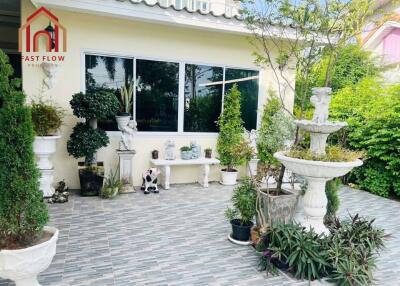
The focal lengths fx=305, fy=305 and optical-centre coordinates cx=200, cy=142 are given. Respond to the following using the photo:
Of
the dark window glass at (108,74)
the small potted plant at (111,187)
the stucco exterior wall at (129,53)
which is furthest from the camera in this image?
the dark window glass at (108,74)

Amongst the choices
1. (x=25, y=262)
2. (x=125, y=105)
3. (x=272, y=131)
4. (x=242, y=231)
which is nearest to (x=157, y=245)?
(x=242, y=231)

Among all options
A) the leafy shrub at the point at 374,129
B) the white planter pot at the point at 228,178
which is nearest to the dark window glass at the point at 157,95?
the white planter pot at the point at 228,178

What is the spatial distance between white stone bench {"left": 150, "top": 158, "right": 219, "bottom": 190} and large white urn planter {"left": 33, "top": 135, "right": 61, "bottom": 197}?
6.21 feet

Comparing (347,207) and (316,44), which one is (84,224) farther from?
(347,207)

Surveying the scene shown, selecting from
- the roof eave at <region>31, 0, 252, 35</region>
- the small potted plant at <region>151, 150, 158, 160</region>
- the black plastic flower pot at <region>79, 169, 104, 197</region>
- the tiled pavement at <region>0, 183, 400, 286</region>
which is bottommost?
the tiled pavement at <region>0, 183, 400, 286</region>

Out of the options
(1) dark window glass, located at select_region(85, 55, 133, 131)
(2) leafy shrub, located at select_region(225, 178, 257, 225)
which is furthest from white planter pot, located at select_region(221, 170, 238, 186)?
(2) leafy shrub, located at select_region(225, 178, 257, 225)

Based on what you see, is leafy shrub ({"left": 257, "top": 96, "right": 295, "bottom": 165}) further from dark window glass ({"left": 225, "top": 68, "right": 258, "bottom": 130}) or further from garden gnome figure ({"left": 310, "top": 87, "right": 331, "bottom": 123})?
garden gnome figure ({"left": 310, "top": 87, "right": 331, "bottom": 123})

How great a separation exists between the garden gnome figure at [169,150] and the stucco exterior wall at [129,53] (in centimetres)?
22

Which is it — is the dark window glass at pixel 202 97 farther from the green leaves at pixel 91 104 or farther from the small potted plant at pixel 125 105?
the green leaves at pixel 91 104

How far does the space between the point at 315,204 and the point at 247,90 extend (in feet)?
14.3

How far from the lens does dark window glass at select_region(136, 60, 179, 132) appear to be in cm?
628

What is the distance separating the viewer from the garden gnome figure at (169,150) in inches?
250

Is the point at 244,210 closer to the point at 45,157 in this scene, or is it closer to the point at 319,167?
the point at 319,167

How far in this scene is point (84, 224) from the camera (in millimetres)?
4273
